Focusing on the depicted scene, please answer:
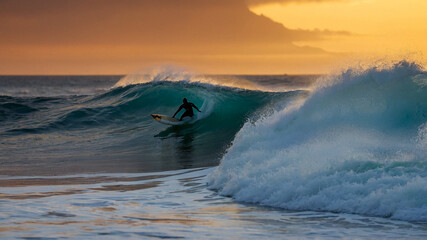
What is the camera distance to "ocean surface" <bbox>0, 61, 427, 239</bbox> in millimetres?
7000

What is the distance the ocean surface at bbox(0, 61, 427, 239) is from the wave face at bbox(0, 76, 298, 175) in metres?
0.11

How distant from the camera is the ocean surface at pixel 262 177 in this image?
23.0 feet

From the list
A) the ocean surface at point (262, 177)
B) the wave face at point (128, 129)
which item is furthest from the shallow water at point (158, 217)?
the wave face at point (128, 129)

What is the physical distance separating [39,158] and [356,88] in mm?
7789

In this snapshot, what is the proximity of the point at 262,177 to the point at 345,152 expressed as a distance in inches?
53.4

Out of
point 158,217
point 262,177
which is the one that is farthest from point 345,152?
point 158,217

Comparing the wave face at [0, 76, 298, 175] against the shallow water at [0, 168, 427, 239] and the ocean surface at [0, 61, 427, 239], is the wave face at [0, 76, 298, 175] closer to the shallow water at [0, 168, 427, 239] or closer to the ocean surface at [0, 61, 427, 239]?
the ocean surface at [0, 61, 427, 239]

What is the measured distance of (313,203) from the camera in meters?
7.99

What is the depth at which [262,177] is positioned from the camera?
29.6 feet

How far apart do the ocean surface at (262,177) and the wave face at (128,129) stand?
11cm

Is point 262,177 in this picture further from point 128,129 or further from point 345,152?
point 128,129

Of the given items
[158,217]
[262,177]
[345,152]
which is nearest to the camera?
[158,217]

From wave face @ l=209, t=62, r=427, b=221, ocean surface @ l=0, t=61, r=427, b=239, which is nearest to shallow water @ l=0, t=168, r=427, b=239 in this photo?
ocean surface @ l=0, t=61, r=427, b=239

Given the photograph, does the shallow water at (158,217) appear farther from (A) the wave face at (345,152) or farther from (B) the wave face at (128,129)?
(B) the wave face at (128,129)
